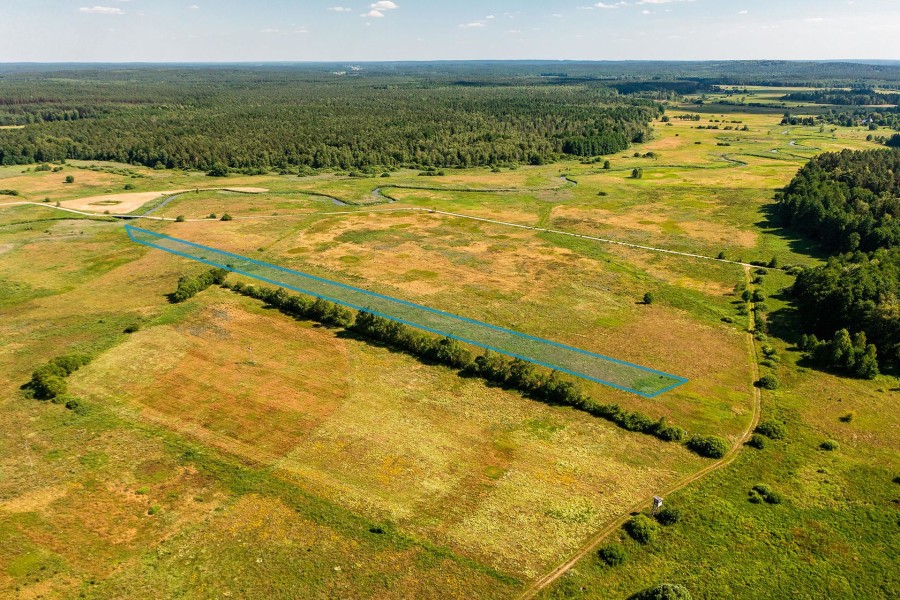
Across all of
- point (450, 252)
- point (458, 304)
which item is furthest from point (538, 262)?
point (458, 304)

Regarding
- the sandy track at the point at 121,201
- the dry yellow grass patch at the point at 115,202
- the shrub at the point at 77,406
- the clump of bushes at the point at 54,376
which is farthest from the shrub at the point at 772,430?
the dry yellow grass patch at the point at 115,202

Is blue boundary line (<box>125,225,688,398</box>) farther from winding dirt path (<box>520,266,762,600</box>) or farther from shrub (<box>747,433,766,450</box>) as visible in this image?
shrub (<box>747,433,766,450</box>)

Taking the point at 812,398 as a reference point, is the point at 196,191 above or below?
above

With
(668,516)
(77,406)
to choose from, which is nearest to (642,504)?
(668,516)

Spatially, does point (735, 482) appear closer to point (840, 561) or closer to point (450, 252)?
point (840, 561)

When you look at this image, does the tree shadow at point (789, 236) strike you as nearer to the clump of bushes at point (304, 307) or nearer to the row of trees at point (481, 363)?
the row of trees at point (481, 363)

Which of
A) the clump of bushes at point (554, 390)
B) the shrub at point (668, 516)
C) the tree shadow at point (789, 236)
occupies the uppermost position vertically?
the tree shadow at point (789, 236)
